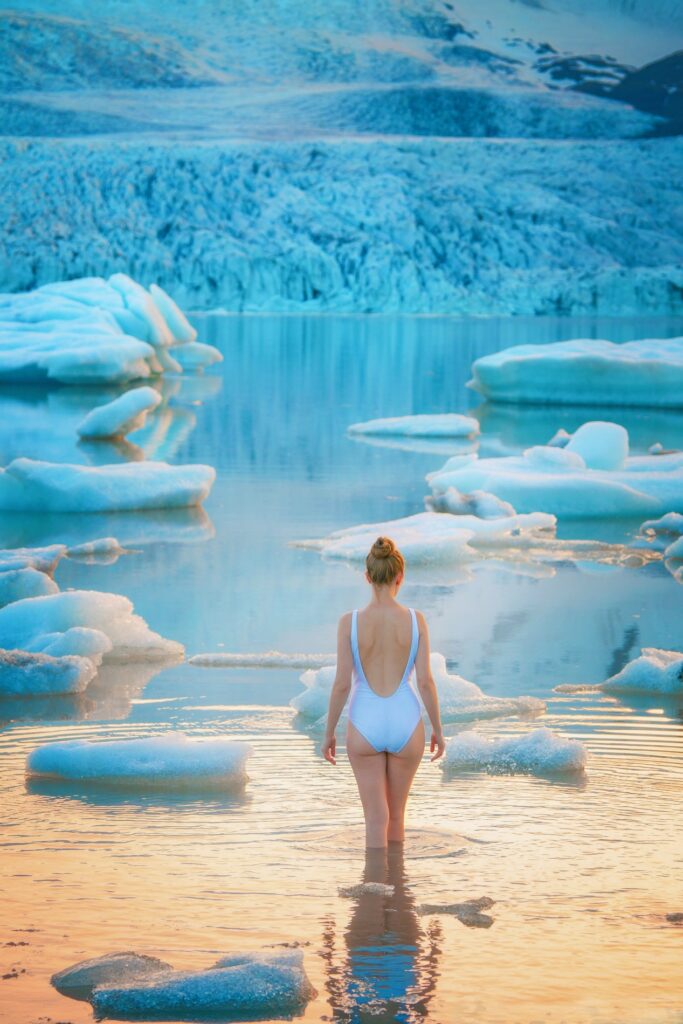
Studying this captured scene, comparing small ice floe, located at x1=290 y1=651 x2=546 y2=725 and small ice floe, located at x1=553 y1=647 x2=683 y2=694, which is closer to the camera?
small ice floe, located at x1=290 y1=651 x2=546 y2=725

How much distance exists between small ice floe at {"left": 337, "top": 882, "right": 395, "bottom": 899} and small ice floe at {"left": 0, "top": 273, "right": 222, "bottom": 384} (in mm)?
14808

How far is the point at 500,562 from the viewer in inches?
276

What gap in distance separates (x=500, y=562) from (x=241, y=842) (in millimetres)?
4061

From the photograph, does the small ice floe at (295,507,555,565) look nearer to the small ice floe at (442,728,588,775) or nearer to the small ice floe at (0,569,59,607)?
the small ice floe at (0,569,59,607)

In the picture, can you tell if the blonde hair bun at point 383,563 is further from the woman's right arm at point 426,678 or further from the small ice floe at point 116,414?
the small ice floe at point 116,414

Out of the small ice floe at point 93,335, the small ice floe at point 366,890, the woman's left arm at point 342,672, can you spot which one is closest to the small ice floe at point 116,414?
the small ice floe at point 93,335

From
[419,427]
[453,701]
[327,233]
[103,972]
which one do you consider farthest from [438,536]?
[327,233]

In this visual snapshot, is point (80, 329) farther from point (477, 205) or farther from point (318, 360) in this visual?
point (477, 205)

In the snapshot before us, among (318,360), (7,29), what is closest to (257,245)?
(318,360)

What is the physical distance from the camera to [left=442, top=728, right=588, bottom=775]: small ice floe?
143 inches

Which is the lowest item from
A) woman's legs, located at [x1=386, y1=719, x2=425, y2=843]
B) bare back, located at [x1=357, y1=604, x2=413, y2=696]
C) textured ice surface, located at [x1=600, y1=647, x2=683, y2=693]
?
textured ice surface, located at [x1=600, y1=647, x2=683, y2=693]

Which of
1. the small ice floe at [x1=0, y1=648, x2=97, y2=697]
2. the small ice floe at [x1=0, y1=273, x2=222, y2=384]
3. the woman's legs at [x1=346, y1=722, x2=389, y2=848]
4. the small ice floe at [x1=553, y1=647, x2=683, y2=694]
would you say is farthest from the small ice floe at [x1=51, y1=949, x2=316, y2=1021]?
the small ice floe at [x1=0, y1=273, x2=222, y2=384]

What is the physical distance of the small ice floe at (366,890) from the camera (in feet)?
9.04

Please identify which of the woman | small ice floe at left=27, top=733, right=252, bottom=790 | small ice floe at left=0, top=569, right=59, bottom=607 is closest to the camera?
the woman
